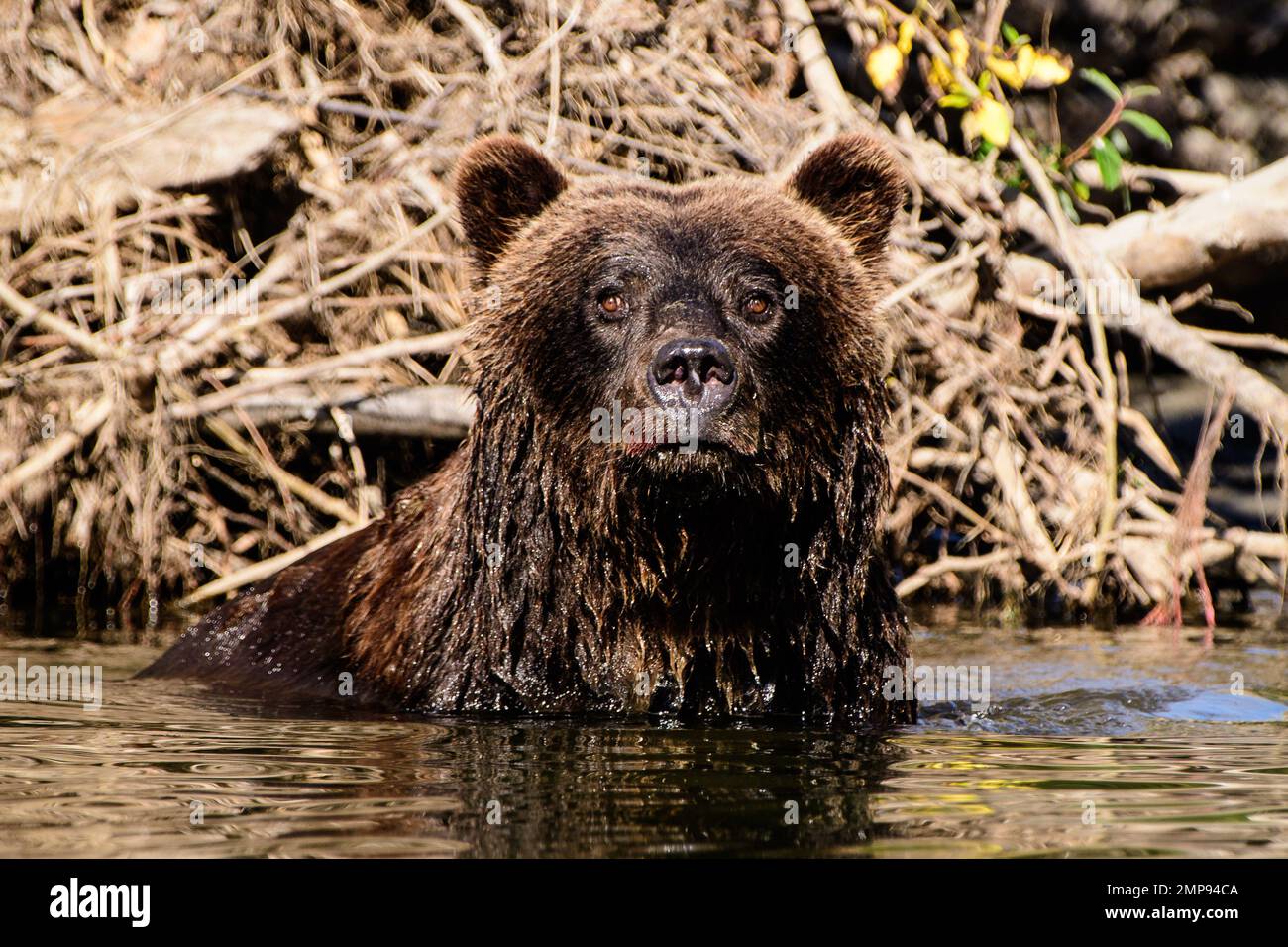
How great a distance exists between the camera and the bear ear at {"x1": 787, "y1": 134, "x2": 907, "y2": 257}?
20.1 ft

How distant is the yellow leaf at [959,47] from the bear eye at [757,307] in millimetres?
5477

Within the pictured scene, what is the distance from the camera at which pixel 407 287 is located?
10.3 metres

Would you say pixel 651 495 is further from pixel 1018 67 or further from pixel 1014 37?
pixel 1014 37

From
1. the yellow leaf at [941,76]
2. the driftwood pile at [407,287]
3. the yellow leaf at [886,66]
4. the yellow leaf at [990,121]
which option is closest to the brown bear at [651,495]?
the driftwood pile at [407,287]

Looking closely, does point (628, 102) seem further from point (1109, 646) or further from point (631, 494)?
point (631, 494)

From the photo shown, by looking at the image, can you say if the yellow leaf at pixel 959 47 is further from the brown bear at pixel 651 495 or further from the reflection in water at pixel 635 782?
the reflection in water at pixel 635 782

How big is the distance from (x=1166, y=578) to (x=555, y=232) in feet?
16.3

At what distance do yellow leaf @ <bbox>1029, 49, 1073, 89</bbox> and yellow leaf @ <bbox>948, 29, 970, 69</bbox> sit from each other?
0.47 metres

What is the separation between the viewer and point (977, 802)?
4.32 metres

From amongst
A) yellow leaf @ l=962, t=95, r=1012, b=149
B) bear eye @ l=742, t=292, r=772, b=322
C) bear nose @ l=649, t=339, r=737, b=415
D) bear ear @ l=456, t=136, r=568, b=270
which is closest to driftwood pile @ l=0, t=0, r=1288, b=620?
yellow leaf @ l=962, t=95, r=1012, b=149

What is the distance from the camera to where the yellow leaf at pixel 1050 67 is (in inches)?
409

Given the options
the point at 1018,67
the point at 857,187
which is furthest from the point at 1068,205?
the point at 857,187

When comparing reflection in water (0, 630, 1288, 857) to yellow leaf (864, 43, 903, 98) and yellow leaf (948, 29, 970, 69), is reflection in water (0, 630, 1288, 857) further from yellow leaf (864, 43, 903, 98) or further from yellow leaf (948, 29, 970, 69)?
yellow leaf (948, 29, 970, 69)

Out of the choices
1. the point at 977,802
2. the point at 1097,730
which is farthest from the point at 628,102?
the point at 977,802
